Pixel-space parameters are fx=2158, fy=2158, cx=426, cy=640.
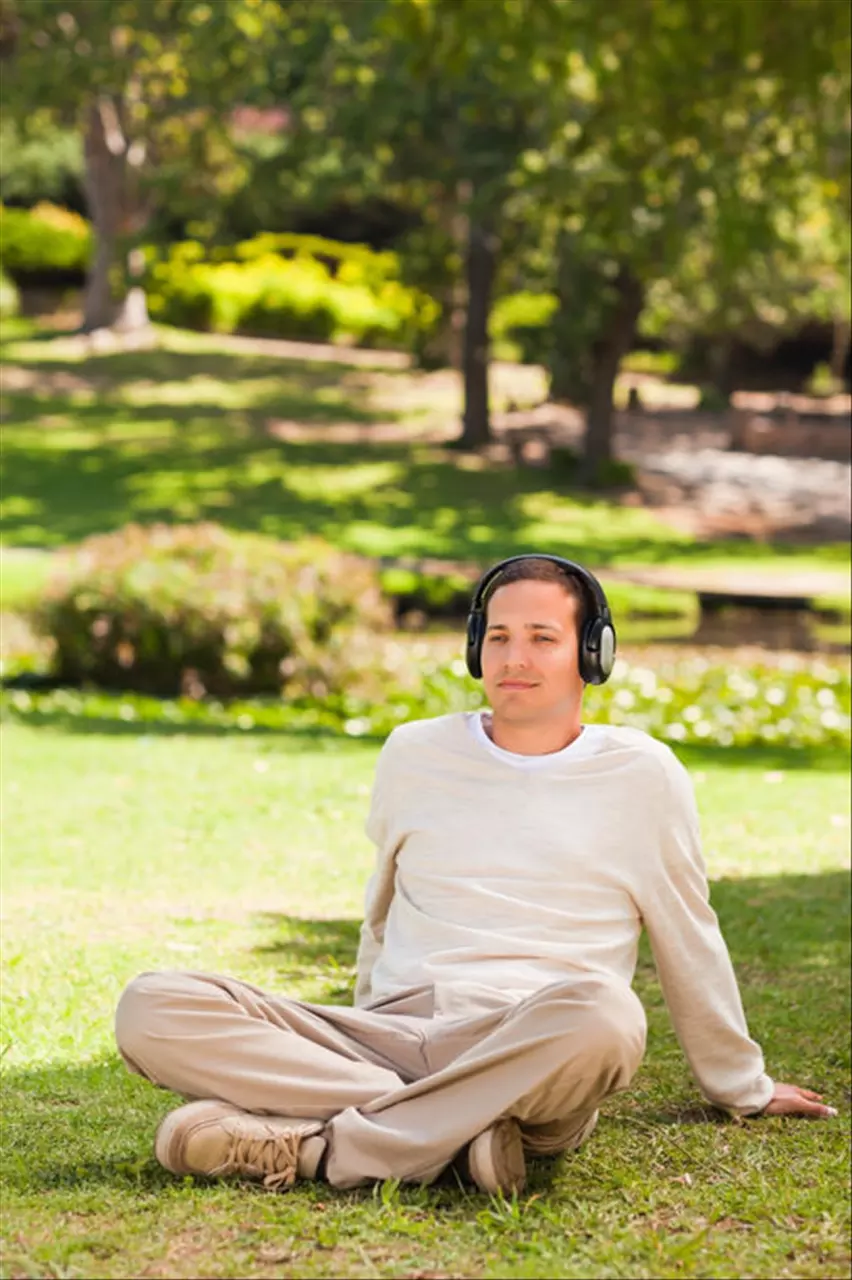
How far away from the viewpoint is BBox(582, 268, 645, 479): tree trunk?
2869 centimetres

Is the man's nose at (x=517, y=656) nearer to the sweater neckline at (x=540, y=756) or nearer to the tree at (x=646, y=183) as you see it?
the sweater neckline at (x=540, y=756)

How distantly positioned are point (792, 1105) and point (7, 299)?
37.4m

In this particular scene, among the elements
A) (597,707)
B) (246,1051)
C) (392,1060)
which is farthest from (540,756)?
(597,707)

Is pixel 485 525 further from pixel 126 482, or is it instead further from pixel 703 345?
pixel 703 345

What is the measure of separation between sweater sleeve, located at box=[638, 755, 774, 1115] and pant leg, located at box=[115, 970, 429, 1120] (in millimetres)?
531

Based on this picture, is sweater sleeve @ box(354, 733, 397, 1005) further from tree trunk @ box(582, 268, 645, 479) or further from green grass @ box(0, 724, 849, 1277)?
tree trunk @ box(582, 268, 645, 479)

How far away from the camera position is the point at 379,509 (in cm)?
2700

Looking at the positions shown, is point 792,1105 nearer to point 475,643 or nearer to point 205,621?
point 475,643

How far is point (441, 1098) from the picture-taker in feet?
12.0

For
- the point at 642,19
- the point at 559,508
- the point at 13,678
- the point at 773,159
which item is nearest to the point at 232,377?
the point at 559,508

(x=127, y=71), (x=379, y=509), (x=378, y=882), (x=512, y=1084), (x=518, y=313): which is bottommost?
(x=379, y=509)

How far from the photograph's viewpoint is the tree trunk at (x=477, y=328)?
3048cm

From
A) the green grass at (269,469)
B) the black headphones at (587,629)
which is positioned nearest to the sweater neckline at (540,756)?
the black headphones at (587,629)

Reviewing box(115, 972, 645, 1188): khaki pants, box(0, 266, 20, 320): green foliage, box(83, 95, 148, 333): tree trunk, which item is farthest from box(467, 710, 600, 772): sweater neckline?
box(0, 266, 20, 320): green foliage
